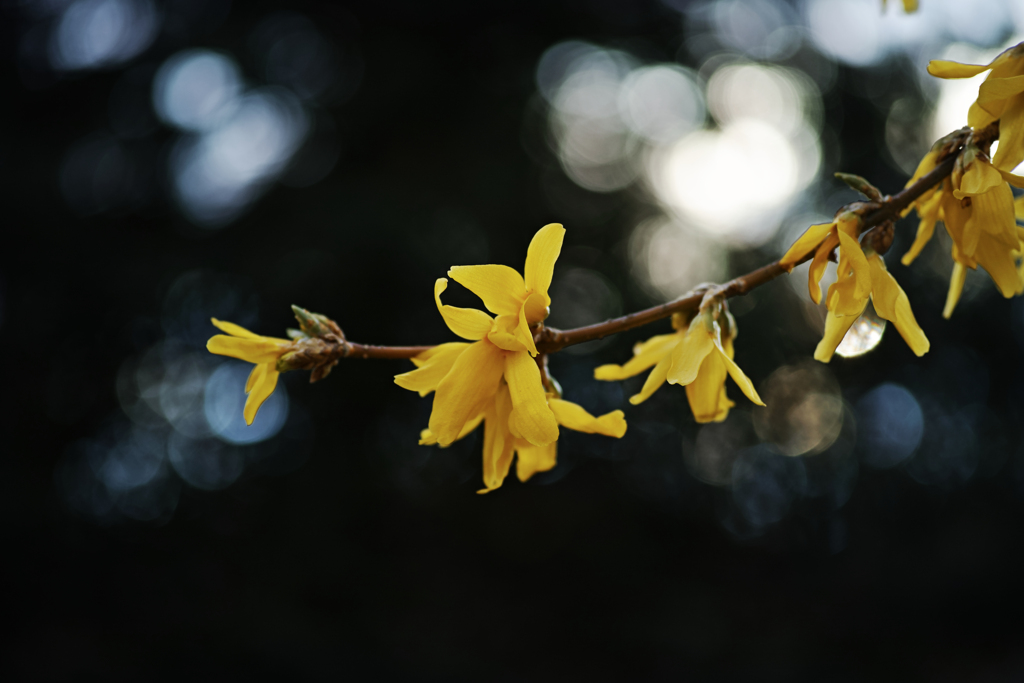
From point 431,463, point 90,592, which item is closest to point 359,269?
point 431,463

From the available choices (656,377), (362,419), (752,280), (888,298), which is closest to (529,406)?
(656,377)

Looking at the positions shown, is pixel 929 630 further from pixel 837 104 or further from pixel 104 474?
pixel 104 474

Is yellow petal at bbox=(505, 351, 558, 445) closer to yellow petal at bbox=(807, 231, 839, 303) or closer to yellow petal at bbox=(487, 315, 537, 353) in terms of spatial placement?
yellow petal at bbox=(487, 315, 537, 353)

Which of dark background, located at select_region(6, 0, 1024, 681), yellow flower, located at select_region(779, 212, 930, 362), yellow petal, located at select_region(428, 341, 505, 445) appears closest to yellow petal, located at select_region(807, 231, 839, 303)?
yellow flower, located at select_region(779, 212, 930, 362)

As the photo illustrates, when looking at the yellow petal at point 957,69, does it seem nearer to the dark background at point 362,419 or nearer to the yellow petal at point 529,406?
the yellow petal at point 529,406

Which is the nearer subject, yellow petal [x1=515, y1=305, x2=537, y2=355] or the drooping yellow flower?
yellow petal [x1=515, y1=305, x2=537, y2=355]

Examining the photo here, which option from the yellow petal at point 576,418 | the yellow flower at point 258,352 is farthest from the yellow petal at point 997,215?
the yellow flower at point 258,352
